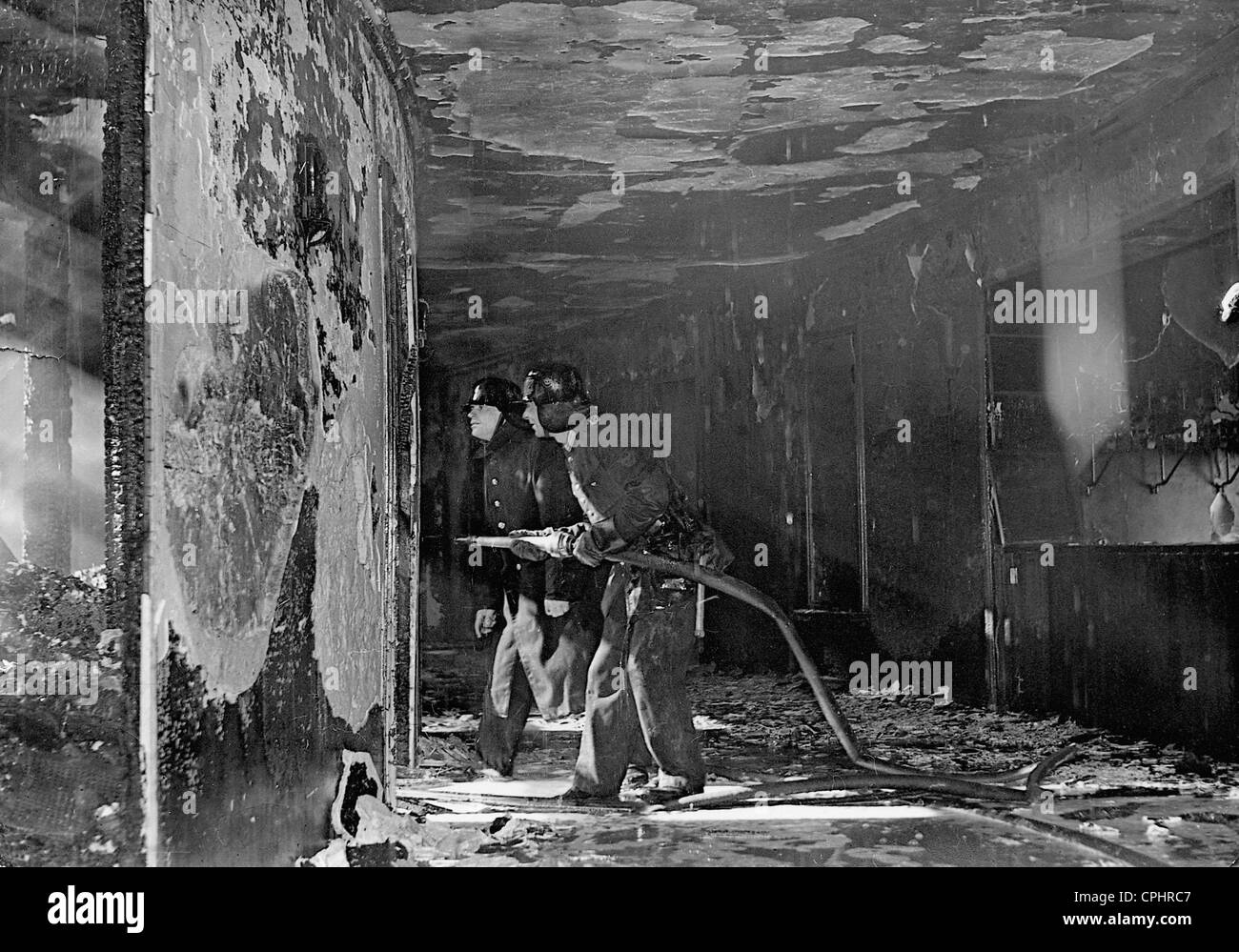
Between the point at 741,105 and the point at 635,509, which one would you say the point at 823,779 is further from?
the point at 741,105

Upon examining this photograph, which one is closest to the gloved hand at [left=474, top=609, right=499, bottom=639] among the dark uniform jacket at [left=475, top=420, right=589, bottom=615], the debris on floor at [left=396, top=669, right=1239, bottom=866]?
the dark uniform jacket at [left=475, top=420, right=589, bottom=615]

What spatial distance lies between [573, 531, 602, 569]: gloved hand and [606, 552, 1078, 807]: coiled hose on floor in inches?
2.4

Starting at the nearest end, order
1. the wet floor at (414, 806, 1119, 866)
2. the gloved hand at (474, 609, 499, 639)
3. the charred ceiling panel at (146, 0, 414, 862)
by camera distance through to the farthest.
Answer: the charred ceiling panel at (146, 0, 414, 862)
the wet floor at (414, 806, 1119, 866)
the gloved hand at (474, 609, 499, 639)

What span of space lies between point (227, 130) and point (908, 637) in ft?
18.6

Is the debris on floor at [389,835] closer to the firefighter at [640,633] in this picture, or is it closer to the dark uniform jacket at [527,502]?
the firefighter at [640,633]

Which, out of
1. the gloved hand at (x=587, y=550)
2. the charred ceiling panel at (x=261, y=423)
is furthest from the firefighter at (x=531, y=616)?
the charred ceiling panel at (x=261, y=423)

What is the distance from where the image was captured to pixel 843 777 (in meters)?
4.63

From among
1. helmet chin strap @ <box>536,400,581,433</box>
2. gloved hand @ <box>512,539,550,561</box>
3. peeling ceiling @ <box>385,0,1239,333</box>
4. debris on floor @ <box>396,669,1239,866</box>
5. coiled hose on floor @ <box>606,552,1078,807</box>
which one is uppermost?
peeling ceiling @ <box>385,0,1239,333</box>

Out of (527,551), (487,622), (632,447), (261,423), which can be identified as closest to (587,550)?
(527,551)

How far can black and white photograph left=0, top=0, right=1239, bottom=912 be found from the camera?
2.37 metres

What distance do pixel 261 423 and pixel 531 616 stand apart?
2.50m

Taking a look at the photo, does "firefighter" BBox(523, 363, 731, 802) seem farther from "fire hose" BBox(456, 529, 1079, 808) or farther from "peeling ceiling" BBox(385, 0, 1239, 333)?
"peeling ceiling" BBox(385, 0, 1239, 333)

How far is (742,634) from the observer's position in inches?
347
